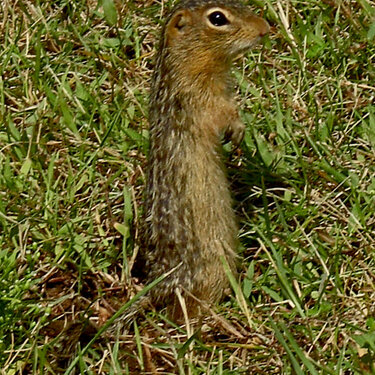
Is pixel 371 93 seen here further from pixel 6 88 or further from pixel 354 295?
pixel 6 88

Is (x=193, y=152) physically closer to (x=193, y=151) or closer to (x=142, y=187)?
(x=193, y=151)

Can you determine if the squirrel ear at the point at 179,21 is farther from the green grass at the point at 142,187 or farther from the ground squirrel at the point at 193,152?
the green grass at the point at 142,187

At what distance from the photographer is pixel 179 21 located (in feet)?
18.9

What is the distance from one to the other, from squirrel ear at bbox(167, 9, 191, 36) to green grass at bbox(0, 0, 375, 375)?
2.96 feet

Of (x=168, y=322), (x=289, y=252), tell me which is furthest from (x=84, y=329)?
(x=289, y=252)

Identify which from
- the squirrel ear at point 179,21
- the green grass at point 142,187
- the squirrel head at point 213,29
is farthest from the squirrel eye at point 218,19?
the green grass at point 142,187

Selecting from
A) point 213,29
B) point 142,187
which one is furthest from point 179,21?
point 142,187

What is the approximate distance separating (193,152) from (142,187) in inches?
26.6

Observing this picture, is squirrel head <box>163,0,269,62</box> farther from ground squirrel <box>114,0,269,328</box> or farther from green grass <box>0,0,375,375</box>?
green grass <box>0,0,375,375</box>

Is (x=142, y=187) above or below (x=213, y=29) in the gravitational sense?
below

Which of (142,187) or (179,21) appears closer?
(179,21)

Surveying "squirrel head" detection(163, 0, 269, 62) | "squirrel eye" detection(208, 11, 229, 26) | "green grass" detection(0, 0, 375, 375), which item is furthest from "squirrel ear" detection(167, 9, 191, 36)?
"green grass" detection(0, 0, 375, 375)

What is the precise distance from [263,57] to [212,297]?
183cm

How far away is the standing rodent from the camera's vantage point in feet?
18.5
